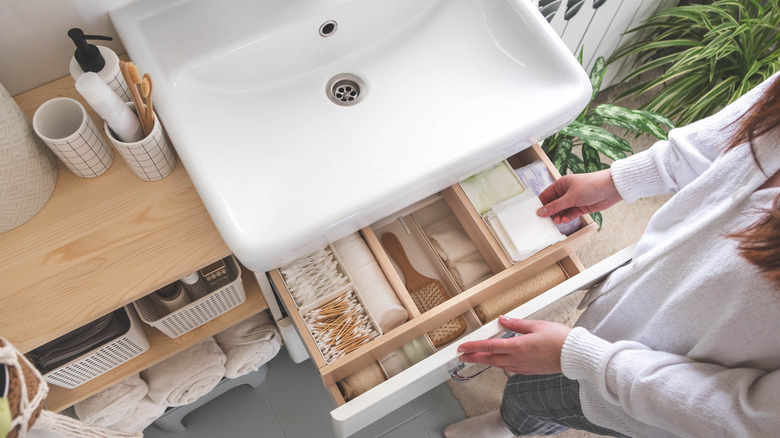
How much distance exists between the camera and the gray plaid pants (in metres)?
0.99

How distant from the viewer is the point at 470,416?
1482 mm

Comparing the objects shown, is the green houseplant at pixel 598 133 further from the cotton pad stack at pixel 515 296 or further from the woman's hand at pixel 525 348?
the woman's hand at pixel 525 348

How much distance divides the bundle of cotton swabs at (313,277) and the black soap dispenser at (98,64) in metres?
0.35

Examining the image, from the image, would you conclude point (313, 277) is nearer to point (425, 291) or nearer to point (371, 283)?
point (371, 283)

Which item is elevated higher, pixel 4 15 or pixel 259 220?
pixel 4 15

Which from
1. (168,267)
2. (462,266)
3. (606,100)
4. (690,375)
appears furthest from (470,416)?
(606,100)

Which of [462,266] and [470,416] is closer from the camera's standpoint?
[462,266]

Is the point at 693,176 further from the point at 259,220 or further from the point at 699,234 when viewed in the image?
the point at 259,220

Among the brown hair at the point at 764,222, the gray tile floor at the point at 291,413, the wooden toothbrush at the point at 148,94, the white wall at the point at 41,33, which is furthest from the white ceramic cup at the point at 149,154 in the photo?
the gray tile floor at the point at 291,413

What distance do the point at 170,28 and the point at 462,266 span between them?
598mm

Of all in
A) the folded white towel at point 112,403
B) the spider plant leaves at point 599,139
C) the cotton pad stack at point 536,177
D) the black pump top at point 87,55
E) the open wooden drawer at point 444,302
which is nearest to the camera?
the black pump top at point 87,55

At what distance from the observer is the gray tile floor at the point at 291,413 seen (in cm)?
145

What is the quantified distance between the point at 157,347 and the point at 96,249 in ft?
1.06

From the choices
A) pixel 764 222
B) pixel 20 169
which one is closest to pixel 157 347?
pixel 20 169
